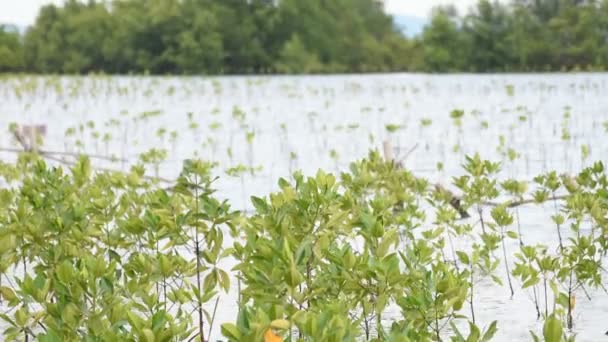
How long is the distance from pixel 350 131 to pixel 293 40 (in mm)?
35645

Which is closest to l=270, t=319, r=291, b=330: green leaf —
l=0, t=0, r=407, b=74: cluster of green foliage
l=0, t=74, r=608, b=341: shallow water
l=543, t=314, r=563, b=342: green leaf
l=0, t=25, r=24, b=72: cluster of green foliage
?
l=543, t=314, r=563, b=342: green leaf

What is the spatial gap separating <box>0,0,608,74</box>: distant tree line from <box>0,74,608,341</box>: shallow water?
67.8 ft

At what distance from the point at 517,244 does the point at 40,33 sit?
5410 cm

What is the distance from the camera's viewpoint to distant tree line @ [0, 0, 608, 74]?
4766 cm

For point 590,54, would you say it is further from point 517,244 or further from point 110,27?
point 517,244

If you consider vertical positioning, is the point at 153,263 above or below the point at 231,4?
below

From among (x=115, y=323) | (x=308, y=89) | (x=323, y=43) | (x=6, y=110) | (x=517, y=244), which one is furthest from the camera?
(x=323, y=43)

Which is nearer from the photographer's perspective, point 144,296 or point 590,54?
point 144,296

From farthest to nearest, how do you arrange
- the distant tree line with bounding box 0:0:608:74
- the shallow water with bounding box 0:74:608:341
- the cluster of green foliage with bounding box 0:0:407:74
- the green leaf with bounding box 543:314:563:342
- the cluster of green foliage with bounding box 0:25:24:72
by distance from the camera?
the cluster of green foliage with bounding box 0:25:24:72 < the cluster of green foliage with bounding box 0:0:407:74 < the distant tree line with bounding box 0:0:608:74 < the shallow water with bounding box 0:74:608:341 < the green leaf with bounding box 543:314:563:342

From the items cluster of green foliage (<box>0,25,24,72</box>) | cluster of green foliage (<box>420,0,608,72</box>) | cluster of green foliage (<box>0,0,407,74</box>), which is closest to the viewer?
cluster of green foliage (<box>420,0,608,72</box>)

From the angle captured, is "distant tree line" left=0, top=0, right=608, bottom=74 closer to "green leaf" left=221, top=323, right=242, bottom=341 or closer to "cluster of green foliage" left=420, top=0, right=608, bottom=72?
"cluster of green foliage" left=420, top=0, right=608, bottom=72

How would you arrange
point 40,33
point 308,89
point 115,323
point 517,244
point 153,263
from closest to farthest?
1. point 115,323
2. point 153,263
3. point 517,244
4. point 308,89
5. point 40,33

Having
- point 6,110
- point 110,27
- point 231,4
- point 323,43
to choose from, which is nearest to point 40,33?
point 110,27

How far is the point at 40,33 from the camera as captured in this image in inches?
2244
